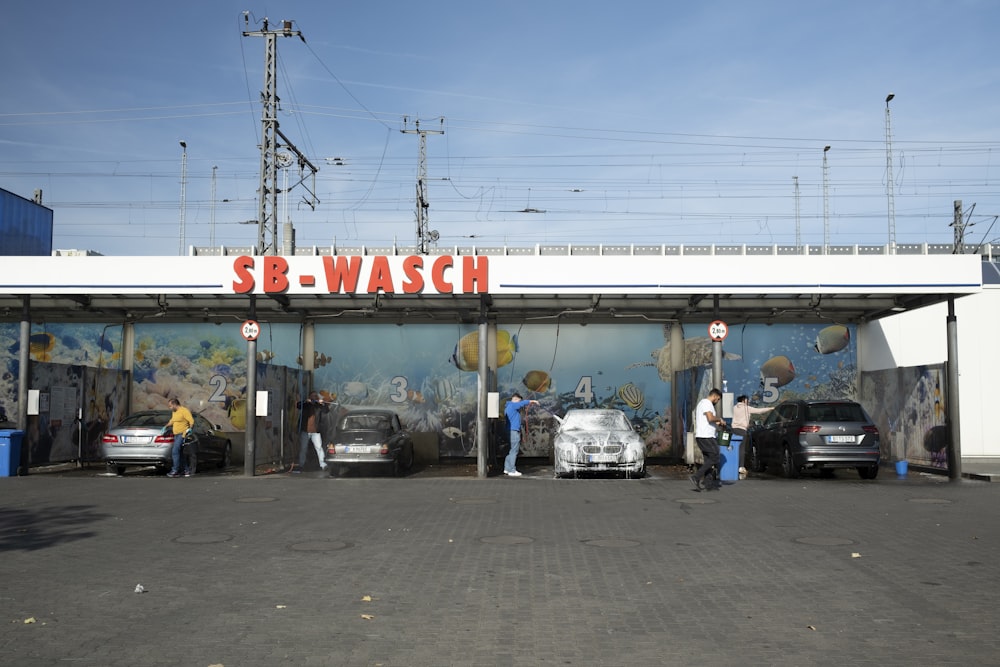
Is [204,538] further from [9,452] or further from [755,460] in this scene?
[755,460]

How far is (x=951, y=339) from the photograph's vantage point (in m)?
18.5

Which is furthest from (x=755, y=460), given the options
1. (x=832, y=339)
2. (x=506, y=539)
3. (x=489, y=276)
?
(x=506, y=539)

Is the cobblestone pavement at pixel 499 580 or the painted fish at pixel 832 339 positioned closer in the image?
the cobblestone pavement at pixel 499 580

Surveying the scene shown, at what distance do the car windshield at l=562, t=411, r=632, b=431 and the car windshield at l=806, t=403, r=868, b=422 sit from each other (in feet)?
12.3

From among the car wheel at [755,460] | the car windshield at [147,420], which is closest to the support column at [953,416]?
the car wheel at [755,460]

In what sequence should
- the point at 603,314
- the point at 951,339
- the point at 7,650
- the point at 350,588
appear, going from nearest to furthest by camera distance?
the point at 7,650
the point at 350,588
the point at 951,339
the point at 603,314

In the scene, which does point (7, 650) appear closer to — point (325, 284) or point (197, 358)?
point (325, 284)

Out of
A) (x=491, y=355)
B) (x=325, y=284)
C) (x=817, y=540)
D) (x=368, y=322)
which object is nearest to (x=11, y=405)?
(x=368, y=322)

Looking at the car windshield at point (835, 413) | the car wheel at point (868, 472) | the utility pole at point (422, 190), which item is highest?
the utility pole at point (422, 190)

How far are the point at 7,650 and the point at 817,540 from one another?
329 inches

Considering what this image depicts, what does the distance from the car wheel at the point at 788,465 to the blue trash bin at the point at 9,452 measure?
16231mm

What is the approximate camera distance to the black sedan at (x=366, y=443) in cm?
1906

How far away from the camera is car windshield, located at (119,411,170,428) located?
19766 millimetres

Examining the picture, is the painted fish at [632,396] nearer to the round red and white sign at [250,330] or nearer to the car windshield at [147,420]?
the round red and white sign at [250,330]
